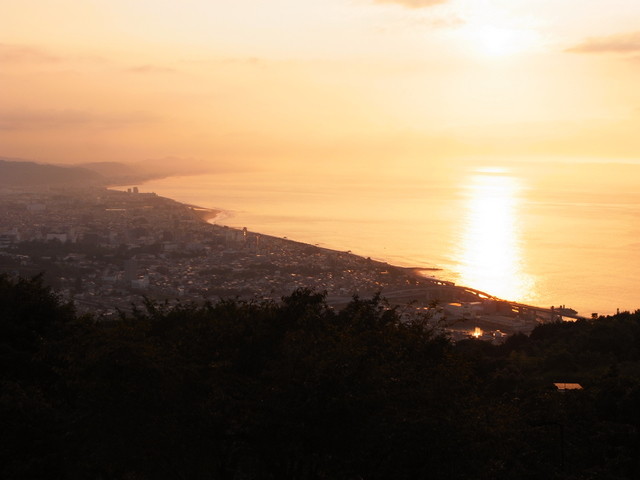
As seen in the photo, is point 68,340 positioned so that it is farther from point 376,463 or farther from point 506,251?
point 506,251

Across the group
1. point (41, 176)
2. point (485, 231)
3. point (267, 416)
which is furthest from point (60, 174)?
point (267, 416)

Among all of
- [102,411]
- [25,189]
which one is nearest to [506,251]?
[102,411]

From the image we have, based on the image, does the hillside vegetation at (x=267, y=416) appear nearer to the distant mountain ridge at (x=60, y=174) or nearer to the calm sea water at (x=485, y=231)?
the calm sea water at (x=485, y=231)

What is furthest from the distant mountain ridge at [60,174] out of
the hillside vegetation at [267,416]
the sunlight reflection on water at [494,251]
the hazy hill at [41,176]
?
the hillside vegetation at [267,416]

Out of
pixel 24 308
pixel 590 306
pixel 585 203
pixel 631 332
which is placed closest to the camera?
pixel 24 308

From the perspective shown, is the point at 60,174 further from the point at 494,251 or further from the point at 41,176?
the point at 494,251

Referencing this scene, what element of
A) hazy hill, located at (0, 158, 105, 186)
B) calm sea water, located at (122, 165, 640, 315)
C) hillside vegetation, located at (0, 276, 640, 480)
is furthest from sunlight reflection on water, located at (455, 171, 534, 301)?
hazy hill, located at (0, 158, 105, 186)
